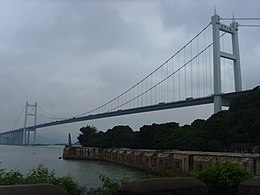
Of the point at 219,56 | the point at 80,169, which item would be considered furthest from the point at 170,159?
the point at 219,56

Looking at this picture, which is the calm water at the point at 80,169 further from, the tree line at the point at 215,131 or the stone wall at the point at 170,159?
the tree line at the point at 215,131

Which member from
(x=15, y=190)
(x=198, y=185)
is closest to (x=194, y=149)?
(x=198, y=185)

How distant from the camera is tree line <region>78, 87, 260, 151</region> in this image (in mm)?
24958

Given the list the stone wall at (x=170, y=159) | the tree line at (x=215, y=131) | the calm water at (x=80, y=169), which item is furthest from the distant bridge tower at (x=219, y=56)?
the calm water at (x=80, y=169)

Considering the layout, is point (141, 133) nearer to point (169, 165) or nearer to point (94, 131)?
point (169, 165)

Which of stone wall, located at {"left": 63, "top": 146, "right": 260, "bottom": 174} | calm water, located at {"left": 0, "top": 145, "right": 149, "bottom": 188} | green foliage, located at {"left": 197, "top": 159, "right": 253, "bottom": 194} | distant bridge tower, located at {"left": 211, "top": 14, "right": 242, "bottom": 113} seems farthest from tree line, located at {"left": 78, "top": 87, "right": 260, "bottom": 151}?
green foliage, located at {"left": 197, "top": 159, "right": 253, "bottom": 194}

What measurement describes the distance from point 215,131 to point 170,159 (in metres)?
4.37

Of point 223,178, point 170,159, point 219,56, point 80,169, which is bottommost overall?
point 80,169

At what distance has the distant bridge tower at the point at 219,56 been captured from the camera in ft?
111

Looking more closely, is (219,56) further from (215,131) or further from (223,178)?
(223,178)

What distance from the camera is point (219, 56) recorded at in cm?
3500

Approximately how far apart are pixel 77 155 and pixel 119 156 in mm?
12316

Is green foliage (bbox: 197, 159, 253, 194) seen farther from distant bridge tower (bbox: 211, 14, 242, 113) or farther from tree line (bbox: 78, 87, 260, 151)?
distant bridge tower (bbox: 211, 14, 242, 113)

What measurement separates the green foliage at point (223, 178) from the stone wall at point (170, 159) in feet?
27.3
